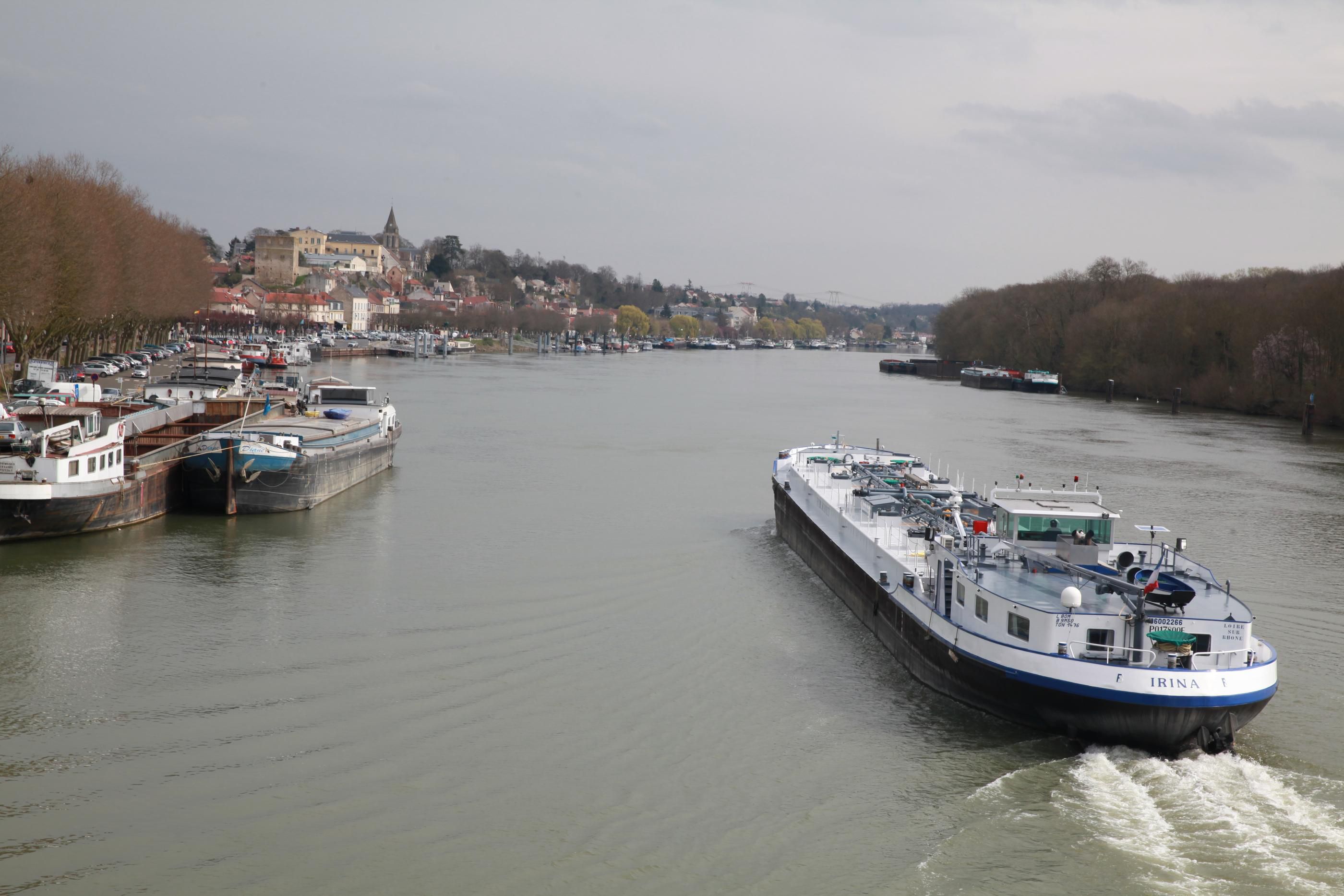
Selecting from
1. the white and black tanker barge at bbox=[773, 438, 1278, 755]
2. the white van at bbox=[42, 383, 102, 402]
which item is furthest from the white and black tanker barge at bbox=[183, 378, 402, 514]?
the white and black tanker barge at bbox=[773, 438, 1278, 755]

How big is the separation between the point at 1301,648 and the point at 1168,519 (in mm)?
11310

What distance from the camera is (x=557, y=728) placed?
13.5 meters

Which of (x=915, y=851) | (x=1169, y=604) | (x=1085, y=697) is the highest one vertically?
(x=1169, y=604)

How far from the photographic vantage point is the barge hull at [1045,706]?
12445mm

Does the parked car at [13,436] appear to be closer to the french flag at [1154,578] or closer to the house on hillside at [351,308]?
the french flag at [1154,578]

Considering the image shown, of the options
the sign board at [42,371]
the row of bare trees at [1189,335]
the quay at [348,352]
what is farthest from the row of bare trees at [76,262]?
the row of bare trees at [1189,335]

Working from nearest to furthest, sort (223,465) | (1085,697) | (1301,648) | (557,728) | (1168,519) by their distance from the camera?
(1085,697), (557,728), (1301,648), (223,465), (1168,519)

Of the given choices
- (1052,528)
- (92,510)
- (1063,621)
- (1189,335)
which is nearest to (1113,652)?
(1063,621)

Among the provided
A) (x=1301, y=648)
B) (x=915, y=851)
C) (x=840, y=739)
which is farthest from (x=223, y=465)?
(x=1301, y=648)

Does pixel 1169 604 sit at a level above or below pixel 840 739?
above

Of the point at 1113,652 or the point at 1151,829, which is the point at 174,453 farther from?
the point at 1151,829

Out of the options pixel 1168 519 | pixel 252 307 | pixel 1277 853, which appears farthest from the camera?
pixel 252 307

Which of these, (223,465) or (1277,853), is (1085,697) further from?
(223,465)

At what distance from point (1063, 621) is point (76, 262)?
39.2m
